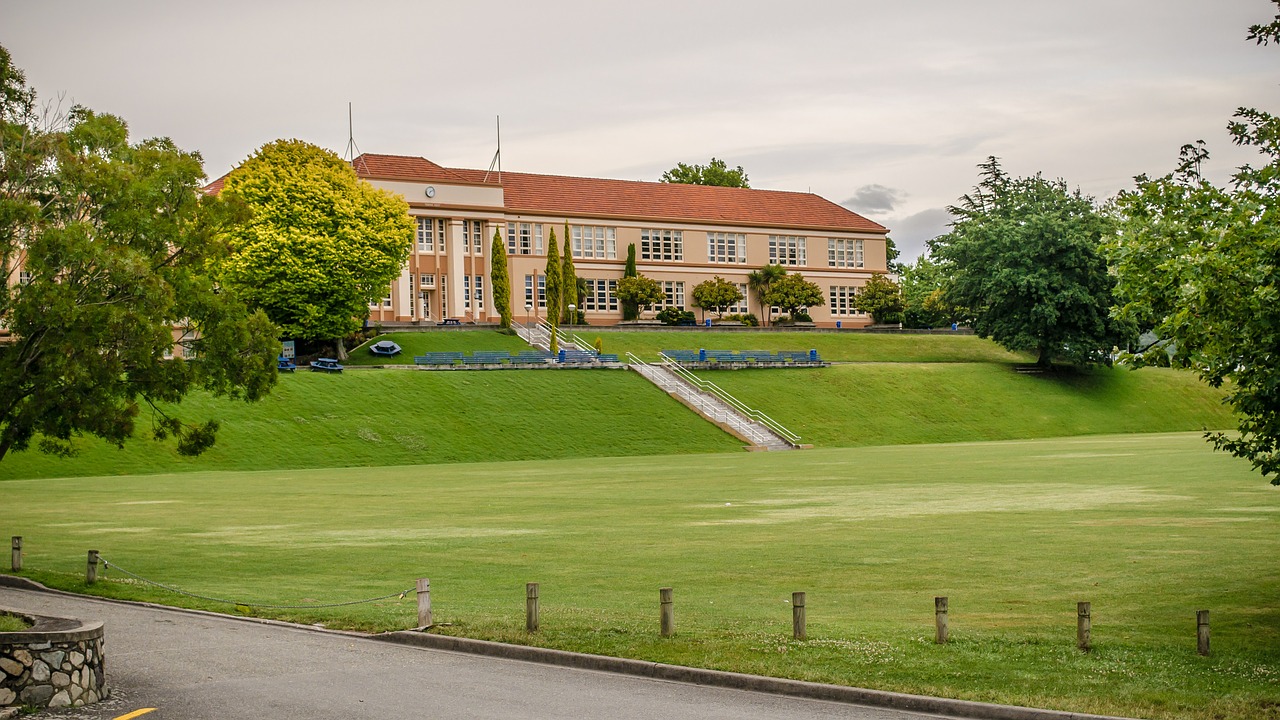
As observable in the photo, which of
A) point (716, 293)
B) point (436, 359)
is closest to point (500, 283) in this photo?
point (436, 359)

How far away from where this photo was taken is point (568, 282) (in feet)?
282

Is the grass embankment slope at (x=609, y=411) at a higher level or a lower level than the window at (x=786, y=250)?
lower

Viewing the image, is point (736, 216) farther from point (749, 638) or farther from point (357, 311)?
point (749, 638)

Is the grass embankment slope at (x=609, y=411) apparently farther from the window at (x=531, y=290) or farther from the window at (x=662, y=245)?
the window at (x=662, y=245)

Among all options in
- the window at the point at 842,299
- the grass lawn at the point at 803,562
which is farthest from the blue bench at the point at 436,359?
the window at the point at 842,299

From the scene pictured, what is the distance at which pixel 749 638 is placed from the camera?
14.1 meters

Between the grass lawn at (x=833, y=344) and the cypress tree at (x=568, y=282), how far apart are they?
3.47 meters

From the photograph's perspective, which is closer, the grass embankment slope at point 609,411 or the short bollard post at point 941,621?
the short bollard post at point 941,621

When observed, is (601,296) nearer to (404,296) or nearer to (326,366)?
(404,296)

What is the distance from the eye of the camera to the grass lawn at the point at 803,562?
12.8 m

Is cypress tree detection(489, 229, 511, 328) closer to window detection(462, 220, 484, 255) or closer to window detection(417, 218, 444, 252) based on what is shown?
window detection(462, 220, 484, 255)

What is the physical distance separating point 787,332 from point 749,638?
256 ft

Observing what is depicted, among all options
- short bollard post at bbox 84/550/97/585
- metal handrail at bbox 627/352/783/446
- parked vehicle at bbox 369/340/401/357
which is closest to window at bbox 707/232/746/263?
metal handrail at bbox 627/352/783/446

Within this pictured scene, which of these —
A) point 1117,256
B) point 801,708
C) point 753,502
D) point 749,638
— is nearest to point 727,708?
point 801,708
